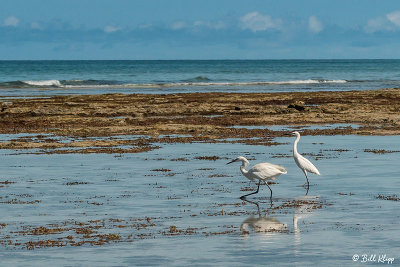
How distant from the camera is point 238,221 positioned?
15.2m

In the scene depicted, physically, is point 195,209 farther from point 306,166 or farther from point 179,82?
point 179,82

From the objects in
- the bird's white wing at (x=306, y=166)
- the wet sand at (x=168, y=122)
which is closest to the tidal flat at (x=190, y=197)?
the wet sand at (x=168, y=122)

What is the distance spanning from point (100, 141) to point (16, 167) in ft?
22.0

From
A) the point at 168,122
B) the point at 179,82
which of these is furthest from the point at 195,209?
the point at 179,82

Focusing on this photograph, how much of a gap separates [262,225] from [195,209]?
7.22ft

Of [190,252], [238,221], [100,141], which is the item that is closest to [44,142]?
[100,141]

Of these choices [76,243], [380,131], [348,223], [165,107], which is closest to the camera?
[76,243]

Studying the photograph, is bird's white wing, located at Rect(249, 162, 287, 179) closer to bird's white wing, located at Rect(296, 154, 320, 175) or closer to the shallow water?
the shallow water

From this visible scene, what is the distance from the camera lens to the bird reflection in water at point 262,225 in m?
14.2

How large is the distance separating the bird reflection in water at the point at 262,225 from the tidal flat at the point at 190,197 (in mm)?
19

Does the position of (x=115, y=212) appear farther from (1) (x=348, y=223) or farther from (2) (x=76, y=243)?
(1) (x=348, y=223)

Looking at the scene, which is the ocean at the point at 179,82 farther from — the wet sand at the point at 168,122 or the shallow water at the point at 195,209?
the shallow water at the point at 195,209

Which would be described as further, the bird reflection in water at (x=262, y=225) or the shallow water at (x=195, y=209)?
the bird reflection in water at (x=262, y=225)

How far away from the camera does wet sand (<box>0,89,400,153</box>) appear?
1185 inches
